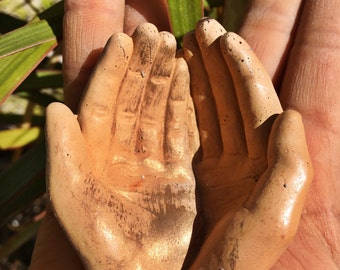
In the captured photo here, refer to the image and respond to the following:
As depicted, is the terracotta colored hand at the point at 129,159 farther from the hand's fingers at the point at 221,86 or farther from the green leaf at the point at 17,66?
the green leaf at the point at 17,66

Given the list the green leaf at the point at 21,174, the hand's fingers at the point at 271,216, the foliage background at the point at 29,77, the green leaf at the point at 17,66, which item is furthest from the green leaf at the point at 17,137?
the hand's fingers at the point at 271,216

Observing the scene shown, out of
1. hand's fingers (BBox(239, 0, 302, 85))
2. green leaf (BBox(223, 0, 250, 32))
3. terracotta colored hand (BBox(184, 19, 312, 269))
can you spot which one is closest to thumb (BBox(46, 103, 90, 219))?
terracotta colored hand (BBox(184, 19, 312, 269))

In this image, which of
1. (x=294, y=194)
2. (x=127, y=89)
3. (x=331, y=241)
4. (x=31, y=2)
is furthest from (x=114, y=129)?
(x=31, y=2)

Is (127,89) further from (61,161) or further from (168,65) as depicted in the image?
(61,161)

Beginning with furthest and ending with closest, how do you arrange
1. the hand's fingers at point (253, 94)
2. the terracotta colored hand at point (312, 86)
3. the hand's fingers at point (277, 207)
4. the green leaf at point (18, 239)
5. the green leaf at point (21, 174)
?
the green leaf at point (18, 239), the green leaf at point (21, 174), the terracotta colored hand at point (312, 86), the hand's fingers at point (253, 94), the hand's fingers at point (277, 207)

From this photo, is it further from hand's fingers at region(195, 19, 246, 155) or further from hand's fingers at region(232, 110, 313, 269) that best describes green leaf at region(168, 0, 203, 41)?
hand's fingers at region(232, 110, 313, 269)

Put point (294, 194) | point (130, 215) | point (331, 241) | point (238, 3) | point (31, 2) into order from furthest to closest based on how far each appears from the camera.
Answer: point (31, 2), point (238, 3), point (331, 241), point (130, 215), point (294, 194)

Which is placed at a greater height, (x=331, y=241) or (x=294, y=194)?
(x=294, y=194)
